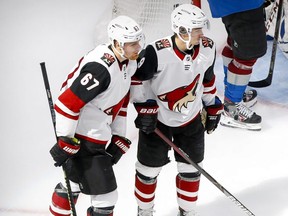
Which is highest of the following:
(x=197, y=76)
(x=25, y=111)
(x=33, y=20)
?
(x=197, y=76)

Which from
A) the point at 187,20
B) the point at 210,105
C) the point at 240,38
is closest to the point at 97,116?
the point at 187,20

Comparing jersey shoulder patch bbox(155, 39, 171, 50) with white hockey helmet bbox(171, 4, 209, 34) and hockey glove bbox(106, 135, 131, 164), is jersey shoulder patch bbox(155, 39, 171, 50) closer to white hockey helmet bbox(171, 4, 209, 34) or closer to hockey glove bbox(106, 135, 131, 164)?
white hockey helmet bbox(171, 4, 209, 34)

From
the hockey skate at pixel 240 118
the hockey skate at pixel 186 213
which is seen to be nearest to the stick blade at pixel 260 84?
the hockey skate at pixel 240 118

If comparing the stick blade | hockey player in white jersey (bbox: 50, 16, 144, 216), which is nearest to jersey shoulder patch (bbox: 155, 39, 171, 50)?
hockey player in white jersey (bbox: 50, 16, 144, 216)

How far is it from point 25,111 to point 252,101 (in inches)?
55.0

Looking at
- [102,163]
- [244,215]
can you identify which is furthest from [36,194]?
[244,215]

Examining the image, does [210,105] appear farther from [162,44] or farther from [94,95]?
[94,95]

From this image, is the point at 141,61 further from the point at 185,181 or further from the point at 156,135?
the point at 185,181

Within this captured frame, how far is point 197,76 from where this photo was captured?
89.4 inches

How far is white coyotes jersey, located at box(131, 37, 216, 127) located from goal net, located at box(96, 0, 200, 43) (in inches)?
54.1

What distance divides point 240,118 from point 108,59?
1549 millimetres

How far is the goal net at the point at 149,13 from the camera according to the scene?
3.67m

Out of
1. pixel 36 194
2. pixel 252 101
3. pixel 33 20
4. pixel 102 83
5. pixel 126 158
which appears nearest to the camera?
pixel 102 83

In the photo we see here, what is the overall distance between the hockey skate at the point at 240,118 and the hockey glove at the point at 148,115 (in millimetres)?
1196
